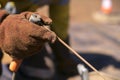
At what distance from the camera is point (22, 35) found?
3.82ft

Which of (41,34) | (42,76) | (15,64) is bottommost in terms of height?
(42,76)

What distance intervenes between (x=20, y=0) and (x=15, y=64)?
0.47 m

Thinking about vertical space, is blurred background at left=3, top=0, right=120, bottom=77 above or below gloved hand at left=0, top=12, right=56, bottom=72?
below

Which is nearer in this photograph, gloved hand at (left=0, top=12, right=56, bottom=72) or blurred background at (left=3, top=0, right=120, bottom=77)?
gloved hand at (left=0, top=12, right=56, bottom=72)

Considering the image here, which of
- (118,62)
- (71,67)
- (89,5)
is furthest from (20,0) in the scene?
(89,5)

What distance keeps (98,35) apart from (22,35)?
1494 mm

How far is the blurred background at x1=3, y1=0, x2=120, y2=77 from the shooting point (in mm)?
2188

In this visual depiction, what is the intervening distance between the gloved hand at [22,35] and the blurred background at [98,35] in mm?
778

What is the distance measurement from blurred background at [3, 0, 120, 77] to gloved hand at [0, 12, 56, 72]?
778 mm

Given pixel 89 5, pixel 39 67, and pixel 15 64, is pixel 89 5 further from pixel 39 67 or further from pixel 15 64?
pixel 15 64

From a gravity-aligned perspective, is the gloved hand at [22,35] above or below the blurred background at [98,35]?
above

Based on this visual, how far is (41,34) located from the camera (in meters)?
1.13

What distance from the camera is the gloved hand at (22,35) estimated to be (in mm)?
1140

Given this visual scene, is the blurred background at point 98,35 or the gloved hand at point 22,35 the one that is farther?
the blurred background at point 98,35
